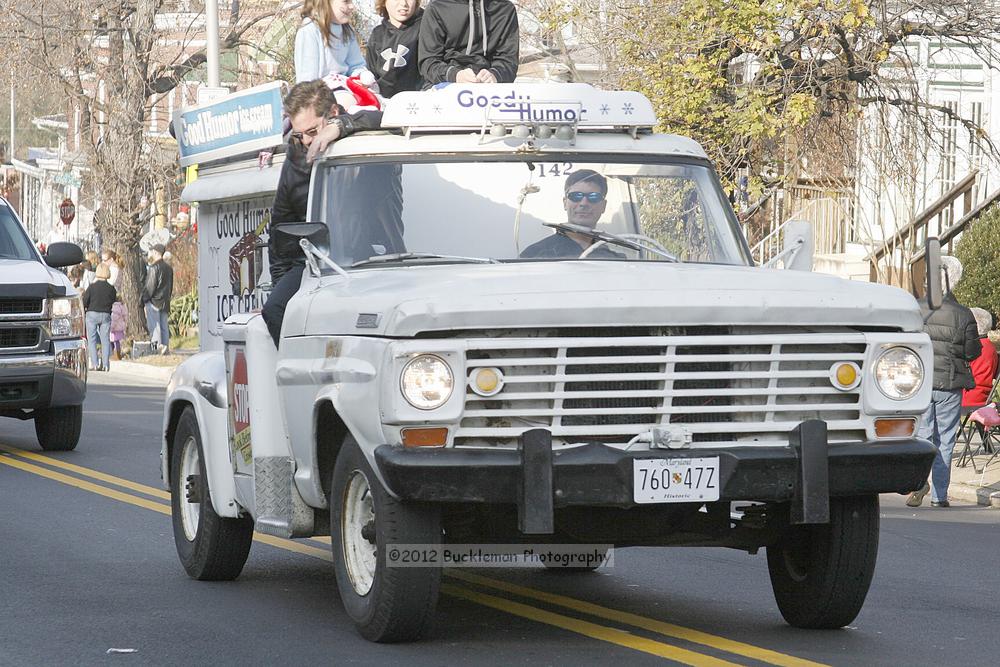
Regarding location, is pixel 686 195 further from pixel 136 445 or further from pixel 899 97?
pixel 899 97

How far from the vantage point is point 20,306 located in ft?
50.0

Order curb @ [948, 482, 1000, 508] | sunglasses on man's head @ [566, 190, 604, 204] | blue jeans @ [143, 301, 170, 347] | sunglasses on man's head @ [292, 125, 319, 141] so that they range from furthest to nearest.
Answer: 1. blue jeans @ [143, 301, 170, 347]
2. curb @ [948, 482, 1000, 508]
3. sunglasses on man's head @ [292, 125, 319, 141]
4. sunglasses on man's head @ [566, 190, 604, 204]

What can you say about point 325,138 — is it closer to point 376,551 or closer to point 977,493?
point 376,551

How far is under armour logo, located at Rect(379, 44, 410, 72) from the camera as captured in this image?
9750 mm

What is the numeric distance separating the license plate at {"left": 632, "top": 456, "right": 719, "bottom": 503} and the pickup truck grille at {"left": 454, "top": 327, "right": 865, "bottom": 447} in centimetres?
14

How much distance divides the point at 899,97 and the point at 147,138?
1902cm

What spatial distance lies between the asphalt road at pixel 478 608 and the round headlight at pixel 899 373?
1064 millimetres

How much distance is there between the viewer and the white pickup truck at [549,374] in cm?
643

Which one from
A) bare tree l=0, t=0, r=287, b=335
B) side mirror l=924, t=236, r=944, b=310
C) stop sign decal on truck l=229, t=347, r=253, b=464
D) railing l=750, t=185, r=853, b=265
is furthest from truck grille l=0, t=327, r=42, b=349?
bare tree l=0, t=0, r=287, b=335

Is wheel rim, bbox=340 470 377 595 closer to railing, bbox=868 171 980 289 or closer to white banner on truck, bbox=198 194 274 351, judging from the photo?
white banner on truck, bbox=198 194 274 351

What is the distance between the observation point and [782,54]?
19250 millimetres

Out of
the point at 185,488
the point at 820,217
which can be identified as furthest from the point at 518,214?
the point at 820,217

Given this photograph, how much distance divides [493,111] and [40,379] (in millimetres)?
8299

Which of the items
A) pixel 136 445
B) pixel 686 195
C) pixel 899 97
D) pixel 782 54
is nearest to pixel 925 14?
pixel 899 97
